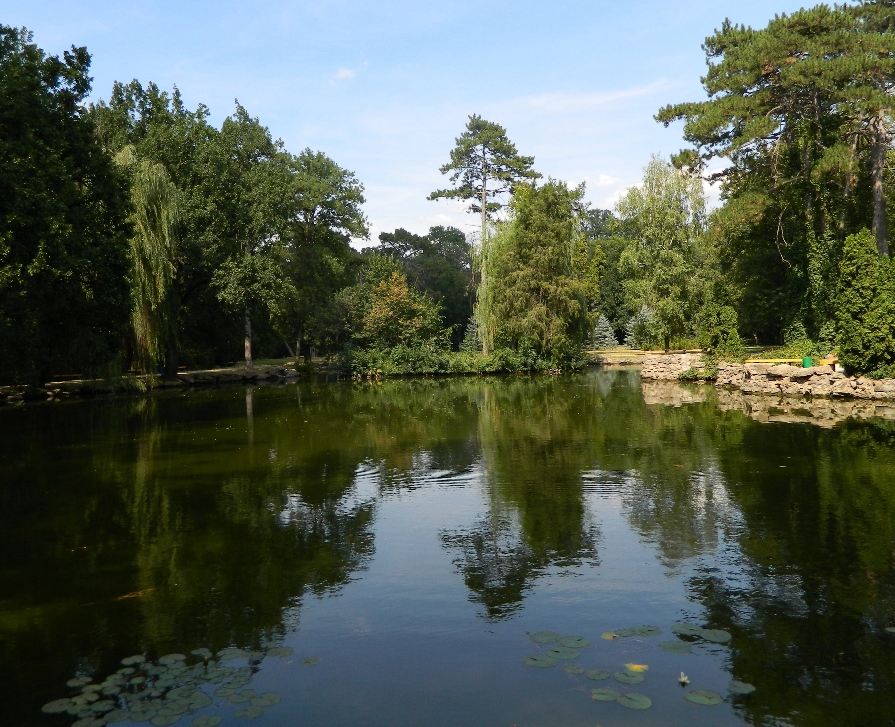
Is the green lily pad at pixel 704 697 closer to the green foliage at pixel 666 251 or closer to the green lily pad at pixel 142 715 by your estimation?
the green lily pad at pixel 142 715

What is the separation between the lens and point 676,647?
520cm

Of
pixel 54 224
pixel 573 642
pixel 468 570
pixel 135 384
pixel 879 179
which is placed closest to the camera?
pixel 573 642

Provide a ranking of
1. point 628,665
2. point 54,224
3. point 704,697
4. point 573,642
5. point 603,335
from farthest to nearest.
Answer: point 603,335 → point 54,224 → point 573,642 → point 628,665 → point 704,697

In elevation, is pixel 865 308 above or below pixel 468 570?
above

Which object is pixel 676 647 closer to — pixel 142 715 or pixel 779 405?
pixel 142 715

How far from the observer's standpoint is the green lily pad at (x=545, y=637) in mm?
5363

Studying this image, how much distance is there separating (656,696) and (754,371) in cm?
2166

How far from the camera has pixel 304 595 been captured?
6.59 m

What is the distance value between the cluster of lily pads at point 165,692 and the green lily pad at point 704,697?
8.53 ft

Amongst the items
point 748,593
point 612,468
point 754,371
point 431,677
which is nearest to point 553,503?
point 612,468

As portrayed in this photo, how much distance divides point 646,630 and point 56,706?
4094 millimetres

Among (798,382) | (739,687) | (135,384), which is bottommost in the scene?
(739,687)

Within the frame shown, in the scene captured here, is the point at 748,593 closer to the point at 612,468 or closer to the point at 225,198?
the point at 612,468

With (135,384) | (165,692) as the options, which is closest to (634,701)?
(165,692)
